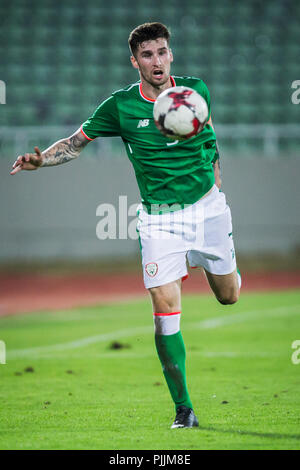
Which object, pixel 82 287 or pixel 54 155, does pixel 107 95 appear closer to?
pixel 82 287

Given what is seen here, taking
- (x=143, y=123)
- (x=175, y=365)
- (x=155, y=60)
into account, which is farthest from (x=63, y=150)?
(x=175, y=365)

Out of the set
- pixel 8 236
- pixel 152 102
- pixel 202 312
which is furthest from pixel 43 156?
pixel 8 236

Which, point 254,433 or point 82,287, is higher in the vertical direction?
point 82,287

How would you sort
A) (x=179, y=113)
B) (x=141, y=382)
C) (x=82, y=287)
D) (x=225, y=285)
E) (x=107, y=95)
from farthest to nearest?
(x=107, y=95) → (x=82, y=287) → (x=141, y=382) → (x=225, y=285) → (x=179, y=113)

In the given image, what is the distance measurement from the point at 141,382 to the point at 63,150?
234 cm

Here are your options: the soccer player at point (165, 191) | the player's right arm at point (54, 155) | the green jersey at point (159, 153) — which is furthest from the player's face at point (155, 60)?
the player's right arm at point (54, 155)

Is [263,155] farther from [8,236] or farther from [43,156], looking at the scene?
[43,156]

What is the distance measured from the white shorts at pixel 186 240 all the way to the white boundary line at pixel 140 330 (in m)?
3.42

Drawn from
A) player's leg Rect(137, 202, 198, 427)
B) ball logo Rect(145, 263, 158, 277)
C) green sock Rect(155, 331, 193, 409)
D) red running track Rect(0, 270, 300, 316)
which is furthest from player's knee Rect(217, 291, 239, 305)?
red running track Rect(0, 270, 300, 316)

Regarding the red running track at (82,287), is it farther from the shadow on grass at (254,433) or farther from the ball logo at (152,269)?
the shadow on grass at (254,433)

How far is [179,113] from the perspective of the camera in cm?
468

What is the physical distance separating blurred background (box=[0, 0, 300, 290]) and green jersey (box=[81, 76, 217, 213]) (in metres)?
10.8

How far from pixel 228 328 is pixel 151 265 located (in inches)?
194

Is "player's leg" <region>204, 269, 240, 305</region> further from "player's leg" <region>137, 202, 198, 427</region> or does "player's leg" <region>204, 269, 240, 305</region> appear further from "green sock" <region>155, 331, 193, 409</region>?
"green sock" <region>155, 331, 193, 409</region>
